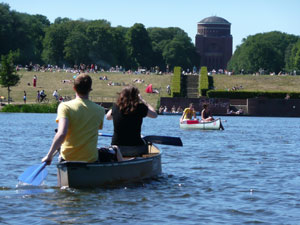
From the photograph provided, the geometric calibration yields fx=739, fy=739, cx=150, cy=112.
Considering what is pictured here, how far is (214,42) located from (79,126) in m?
171

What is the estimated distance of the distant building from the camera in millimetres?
177875

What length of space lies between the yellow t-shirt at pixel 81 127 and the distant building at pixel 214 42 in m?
165

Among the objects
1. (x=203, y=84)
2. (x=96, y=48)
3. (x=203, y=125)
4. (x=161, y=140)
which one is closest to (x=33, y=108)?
(x=203, y=84)

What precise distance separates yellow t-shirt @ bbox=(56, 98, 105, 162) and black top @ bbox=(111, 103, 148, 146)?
4.02ft

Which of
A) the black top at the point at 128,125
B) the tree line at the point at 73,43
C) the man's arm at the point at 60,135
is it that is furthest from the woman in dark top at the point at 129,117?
the tree line at the point at 73,43

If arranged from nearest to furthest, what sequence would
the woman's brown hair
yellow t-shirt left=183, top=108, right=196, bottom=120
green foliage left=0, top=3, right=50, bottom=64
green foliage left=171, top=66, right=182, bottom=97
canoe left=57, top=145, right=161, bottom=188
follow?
canoe left=57, top=145, right=161, bottom=188 → the woman's brown hair → yellow t-shirt left=183, top=108, right=196, bottom=120 → green foliage left=171, top=66, right=182, bottom=97 → green foliage left=0, top=3, right=50, bottom=64

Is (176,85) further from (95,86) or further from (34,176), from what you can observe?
(34,176)

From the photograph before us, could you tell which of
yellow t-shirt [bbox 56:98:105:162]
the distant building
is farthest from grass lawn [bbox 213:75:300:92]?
the distant building

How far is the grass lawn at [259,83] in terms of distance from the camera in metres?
75.7

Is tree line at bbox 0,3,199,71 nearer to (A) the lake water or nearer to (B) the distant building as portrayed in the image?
(B) the distant building

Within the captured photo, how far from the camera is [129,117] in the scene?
12641 millimetres

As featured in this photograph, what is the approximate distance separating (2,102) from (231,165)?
47020 mm

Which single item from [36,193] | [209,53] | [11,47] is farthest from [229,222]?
[209,53]

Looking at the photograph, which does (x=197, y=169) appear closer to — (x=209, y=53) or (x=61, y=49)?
(x=61, y=49)
